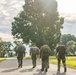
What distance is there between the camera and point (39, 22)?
7069 centimetres

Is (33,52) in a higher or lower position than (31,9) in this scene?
lower

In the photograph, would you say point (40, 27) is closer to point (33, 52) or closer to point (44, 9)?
point (44, 9)

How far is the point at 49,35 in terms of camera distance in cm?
7075

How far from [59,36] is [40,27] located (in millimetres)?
5589

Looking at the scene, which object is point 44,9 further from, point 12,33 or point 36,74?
point 36,74

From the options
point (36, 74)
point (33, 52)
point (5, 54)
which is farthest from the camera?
point (5, 54)

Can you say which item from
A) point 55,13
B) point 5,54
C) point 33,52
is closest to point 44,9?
point 55,13

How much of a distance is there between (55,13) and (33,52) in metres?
47.9

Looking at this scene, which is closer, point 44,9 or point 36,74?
point 36,74

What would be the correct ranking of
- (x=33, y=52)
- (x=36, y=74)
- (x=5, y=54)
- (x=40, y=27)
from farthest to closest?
(x=5, y=54) < (x=40, y=27) < (x=33, y=52) < (x=36, y=74)

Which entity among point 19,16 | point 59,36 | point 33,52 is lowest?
point 33,52

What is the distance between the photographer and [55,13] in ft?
239

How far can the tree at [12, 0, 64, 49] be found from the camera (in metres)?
69.8

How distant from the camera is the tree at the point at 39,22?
6981cm
